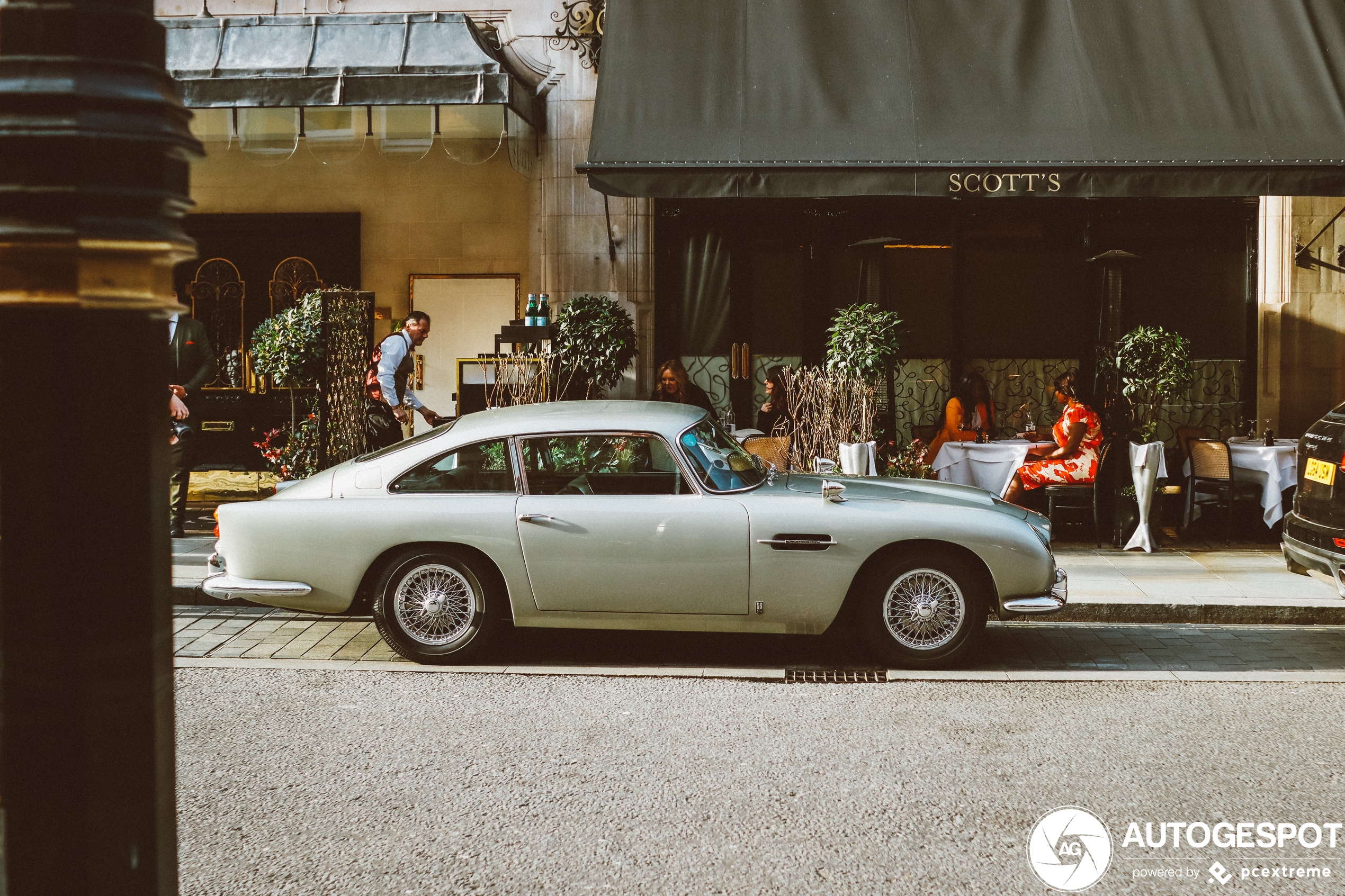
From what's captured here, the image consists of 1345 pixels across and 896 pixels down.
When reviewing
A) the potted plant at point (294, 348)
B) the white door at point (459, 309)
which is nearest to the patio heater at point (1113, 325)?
the potted plant at point (294, 348)

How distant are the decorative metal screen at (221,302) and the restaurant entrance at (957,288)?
5.48 meters

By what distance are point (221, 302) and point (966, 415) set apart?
9.09 metres

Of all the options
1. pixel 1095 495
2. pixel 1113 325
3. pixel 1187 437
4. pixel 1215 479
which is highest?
pixel 1113 325

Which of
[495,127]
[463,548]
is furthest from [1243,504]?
[495,127]

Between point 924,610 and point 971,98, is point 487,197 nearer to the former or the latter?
point 971,98

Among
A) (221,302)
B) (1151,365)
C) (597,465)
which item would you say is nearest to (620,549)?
(597,465)

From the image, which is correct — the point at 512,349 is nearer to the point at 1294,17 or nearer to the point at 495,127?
the point at 495,127

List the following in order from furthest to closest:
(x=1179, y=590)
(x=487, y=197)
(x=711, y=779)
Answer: (x=487, y=197)
(x=1179, y=590)
(x=711, y=779)

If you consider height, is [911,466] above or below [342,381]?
below

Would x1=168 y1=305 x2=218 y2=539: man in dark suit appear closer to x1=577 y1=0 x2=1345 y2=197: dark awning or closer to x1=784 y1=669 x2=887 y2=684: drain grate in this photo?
x1=577 y1=0 x2=1345 y2=197: dark awning

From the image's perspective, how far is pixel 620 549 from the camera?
5949mm

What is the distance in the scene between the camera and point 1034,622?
24.3 ft

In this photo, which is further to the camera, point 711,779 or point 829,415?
point 829,415

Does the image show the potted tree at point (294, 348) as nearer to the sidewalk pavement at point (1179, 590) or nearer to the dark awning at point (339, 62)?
the sidewalk pavement at point (1179, 590)
